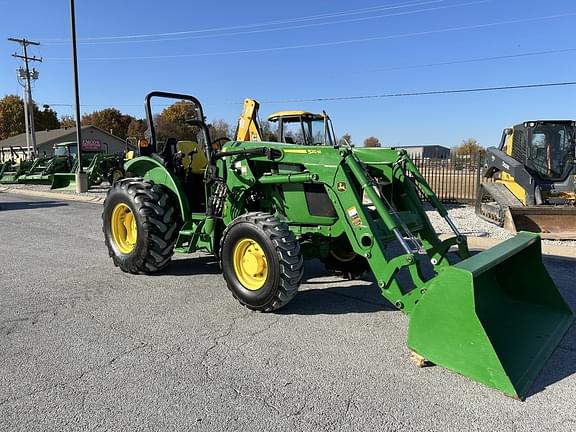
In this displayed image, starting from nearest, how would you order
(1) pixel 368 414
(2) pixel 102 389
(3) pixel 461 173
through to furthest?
(1) pixel 368 414, (2) pixel 102 389, (3) pixel 461 173

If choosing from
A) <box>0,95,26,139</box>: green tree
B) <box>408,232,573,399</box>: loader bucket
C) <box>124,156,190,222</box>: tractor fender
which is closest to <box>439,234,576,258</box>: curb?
<box>408,232,573,399</box>: loader bucket

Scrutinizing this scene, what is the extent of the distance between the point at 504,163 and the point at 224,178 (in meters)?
8.84

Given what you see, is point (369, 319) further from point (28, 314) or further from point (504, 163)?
point (504, 163)

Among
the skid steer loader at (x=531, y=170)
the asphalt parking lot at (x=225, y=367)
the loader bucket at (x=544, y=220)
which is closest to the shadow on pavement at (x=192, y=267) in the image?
the asphalt parking lot at (x=225, y=367)

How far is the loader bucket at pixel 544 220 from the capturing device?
934 centimetres

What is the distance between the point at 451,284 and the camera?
3.23 m

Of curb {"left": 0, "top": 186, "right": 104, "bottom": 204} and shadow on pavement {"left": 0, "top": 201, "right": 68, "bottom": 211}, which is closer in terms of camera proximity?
shadow on pavement {"left": 0, "top": 201, "right": 68, "bottom": 211}

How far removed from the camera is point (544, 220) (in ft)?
31.2

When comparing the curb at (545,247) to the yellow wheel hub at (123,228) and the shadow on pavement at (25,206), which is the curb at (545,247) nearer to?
the yellow wheel hub at (123,228)

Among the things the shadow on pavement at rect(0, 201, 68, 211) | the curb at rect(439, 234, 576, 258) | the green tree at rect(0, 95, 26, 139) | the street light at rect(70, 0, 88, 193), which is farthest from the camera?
the green tree at rect(0, 95, 26, 139)

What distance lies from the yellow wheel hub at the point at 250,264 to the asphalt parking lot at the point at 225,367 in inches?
11.9

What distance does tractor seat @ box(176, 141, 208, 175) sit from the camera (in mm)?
6559

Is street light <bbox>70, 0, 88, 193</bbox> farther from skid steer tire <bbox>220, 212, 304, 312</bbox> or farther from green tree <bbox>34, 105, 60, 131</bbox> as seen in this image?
green tree <bbox>34, 105, 60, 131</bbox>

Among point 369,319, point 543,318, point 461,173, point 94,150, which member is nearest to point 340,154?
point 369,319
